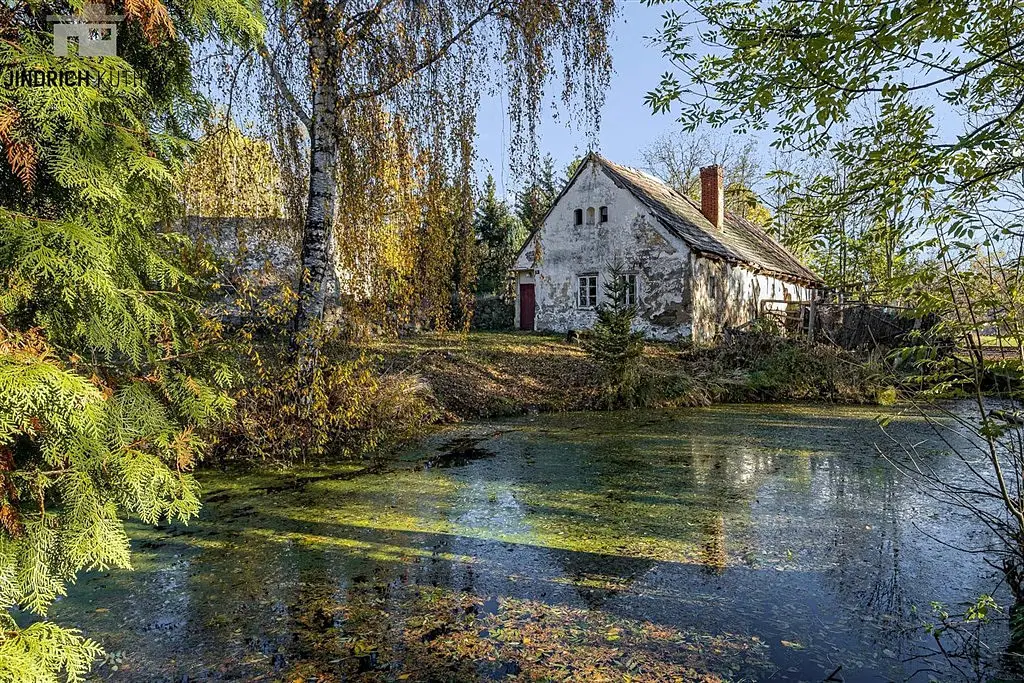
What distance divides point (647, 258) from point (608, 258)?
132cm

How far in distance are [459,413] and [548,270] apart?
10.5 metres

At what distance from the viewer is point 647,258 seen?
18.2 m

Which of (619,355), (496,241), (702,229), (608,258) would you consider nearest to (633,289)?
(608,258)

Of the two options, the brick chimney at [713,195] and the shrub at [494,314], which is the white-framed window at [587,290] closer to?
the shrub at [494,314]

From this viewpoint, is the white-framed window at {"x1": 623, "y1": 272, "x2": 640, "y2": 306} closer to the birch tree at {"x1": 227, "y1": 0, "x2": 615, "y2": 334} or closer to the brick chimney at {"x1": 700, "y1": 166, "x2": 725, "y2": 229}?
the brick chimney at {"x1": 700, "y1": 166, "x2": 725, "y2": 229}

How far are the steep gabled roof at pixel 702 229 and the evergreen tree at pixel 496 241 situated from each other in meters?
6.34

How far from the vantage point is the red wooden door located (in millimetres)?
22719

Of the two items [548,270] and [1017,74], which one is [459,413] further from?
[548,270]

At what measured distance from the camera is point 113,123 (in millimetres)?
2096

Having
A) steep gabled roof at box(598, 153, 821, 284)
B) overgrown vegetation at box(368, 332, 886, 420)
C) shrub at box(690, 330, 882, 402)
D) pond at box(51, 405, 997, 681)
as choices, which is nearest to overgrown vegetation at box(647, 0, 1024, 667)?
pond at box(51, 405, 997, 681)

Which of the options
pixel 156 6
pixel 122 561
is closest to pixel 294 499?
pixel 122 561

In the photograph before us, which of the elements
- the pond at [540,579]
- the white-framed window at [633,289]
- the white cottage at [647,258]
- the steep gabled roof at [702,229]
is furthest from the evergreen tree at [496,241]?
the pond at [540,579]
